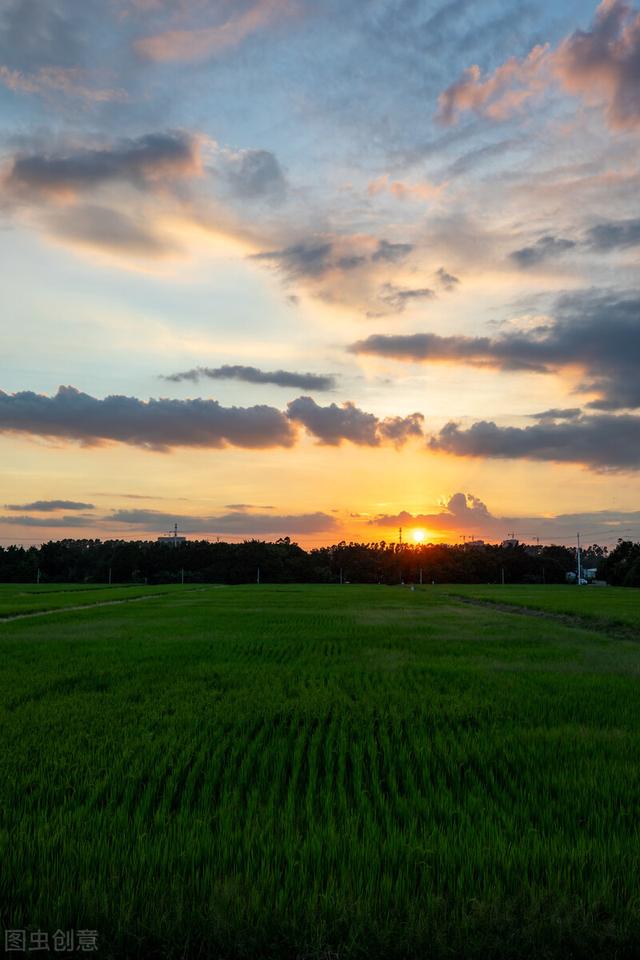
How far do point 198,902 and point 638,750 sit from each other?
4973 millimetres

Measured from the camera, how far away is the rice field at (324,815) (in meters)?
3.30

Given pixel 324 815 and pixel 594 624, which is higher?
pixel 324 815

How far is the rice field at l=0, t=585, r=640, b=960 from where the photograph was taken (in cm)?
330

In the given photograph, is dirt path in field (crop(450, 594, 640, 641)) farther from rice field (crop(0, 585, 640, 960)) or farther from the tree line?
the tree line

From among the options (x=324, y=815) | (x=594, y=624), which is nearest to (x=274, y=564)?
(x=594, y=624)

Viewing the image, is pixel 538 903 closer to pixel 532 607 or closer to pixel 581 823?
pixel 581 823

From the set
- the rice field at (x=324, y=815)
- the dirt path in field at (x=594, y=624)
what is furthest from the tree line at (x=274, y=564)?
the rice field at (x=324, y=815)

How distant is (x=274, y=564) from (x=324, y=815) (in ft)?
357

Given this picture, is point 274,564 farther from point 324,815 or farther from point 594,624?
point 324,815

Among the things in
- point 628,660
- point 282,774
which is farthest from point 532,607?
point 282,774

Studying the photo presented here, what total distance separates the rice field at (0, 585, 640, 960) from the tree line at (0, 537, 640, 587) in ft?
335

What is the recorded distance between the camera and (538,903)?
138 inches

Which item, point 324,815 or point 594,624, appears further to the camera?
point 594,624

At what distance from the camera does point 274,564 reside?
113 meters
